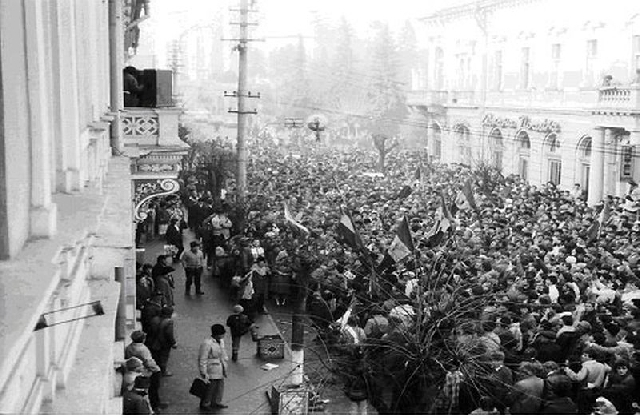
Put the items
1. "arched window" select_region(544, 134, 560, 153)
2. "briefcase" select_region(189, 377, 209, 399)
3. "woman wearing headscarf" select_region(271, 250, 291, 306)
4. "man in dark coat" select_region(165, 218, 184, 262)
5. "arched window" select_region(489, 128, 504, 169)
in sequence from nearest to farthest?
1. "briefcase" select_region(189, 377, 209, 399)
2. "woman wearing headscarf" select_region(271, 250, 291, 306)
3. "man in dark coat" select_region(165, 218, 184, 262)
4. "arched window" select_region(544, 134, 560, 153)
5. "arched window" select_region(489, 128, 504, 169)

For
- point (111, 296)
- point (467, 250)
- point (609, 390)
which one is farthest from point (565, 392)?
point (467, 250)

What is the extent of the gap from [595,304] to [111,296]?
7.16 meters

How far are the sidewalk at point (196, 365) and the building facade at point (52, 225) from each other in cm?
305

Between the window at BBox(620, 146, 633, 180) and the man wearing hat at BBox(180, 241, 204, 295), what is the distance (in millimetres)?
15483

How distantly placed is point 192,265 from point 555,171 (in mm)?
19748

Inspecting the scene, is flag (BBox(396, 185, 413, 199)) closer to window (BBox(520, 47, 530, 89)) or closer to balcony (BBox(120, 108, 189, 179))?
balcony (BBox(120, 108, 189, 179))

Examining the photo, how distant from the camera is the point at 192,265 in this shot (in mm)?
18734

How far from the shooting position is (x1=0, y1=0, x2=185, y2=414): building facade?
3453 mm

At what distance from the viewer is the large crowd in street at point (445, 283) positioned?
7.33 m

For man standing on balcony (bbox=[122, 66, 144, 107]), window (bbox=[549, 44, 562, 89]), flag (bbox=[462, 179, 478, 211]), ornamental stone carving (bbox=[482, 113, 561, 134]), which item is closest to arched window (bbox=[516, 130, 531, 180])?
ornamental stone carving (bbox=[482, 113, 561, 134])

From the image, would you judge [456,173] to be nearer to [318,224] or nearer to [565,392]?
[318,224]

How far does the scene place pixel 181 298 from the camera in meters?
18.9

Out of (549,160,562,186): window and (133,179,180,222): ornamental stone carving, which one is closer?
(133,179,180,222): ornamental stone carving

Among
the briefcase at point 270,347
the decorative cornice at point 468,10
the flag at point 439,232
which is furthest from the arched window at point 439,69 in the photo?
the briefcase at point 270,347
